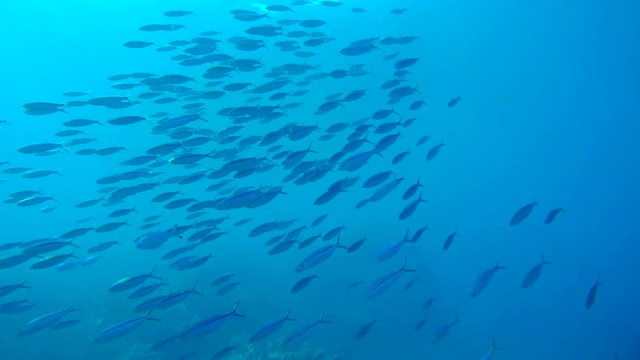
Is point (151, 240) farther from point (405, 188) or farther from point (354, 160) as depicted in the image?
point (405, 188)

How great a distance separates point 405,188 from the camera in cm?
3678

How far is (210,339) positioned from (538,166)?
179 ft

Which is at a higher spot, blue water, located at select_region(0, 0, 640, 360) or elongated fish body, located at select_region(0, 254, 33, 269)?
elongated fish body, located at select_region(0, 254, 33, 269)

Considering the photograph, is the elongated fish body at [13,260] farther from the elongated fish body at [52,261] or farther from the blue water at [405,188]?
the blue water at [405,188]

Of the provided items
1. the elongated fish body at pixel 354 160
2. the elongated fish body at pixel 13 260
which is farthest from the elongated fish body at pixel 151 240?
the elongated fish body at pixel 354 160

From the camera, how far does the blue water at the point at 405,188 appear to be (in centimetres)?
1442

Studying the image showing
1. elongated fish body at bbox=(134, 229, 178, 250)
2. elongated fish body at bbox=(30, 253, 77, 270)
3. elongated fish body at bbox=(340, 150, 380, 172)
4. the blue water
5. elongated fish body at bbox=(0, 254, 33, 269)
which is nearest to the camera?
elongated fish body at bbox=(134, 229, 178, 250)

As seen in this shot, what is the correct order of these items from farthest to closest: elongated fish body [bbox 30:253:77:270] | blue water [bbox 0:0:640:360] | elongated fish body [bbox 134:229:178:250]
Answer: blue water [bbox 0:0:640:360] → elongated fish body [bbox 30:253:77:270] → elongated fish body [bbox 134:229:178:250]

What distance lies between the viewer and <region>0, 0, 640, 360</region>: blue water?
1442 cm

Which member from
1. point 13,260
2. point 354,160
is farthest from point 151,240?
point 354,160

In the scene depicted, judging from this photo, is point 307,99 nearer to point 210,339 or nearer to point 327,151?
point 327,151

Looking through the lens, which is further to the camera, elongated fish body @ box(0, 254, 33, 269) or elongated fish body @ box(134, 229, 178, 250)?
elongated fish body @ box(0, 254, 33, 269)

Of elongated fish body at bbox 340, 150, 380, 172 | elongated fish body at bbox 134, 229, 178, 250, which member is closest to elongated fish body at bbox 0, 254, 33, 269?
elongated fish body at bbox 134, 229, 178, 250

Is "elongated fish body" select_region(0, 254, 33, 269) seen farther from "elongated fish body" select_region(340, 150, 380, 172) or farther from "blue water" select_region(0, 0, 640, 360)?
"elongated fish body" select_region(340, 150, 380, 172)
